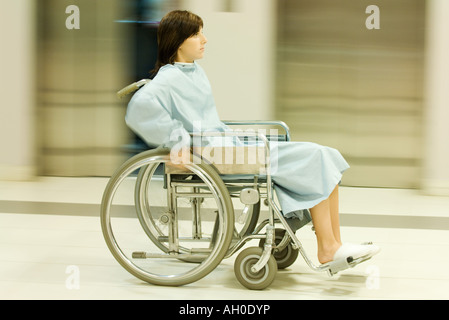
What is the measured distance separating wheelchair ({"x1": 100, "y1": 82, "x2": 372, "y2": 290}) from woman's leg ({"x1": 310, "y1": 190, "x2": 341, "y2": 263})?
2.1 inches

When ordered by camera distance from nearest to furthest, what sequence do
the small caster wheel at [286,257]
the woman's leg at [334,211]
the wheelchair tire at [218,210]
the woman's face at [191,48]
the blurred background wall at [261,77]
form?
the wheelchair tire at [218,210], the woman's leg at [334,211], the woman's face at [191,48], the small caster wheel at [286,257], the blurred background wall at [261,77]

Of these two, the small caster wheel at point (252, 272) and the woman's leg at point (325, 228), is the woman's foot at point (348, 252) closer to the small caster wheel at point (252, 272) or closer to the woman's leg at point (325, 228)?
the woman's leg at point (325, 228)

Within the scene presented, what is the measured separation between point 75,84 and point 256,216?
2.72 meters

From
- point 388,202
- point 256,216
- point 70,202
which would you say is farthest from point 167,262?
point 388,202

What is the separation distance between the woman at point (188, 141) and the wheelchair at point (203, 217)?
51 millimetres

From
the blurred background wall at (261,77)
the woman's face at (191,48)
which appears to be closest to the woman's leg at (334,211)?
the woman's face at (191,48)

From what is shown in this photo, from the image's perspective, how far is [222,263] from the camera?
8.27 feet

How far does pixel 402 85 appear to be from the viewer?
4414mm

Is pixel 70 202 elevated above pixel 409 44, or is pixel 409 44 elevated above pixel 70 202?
pixel 409 44

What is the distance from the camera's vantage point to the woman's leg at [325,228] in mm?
2125

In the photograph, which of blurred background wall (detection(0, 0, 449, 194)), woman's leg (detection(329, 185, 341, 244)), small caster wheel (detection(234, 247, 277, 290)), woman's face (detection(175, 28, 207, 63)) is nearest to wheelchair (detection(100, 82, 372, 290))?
small caster wheel (detection(234, 247, 277, 290))

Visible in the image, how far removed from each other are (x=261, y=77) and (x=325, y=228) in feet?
7.74

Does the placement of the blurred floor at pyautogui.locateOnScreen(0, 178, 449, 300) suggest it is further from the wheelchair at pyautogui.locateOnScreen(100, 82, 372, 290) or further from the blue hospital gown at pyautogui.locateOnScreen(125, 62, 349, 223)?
the blue hospital gown at pyautogui.locateOnScreen(125, 62, 349, 223)
